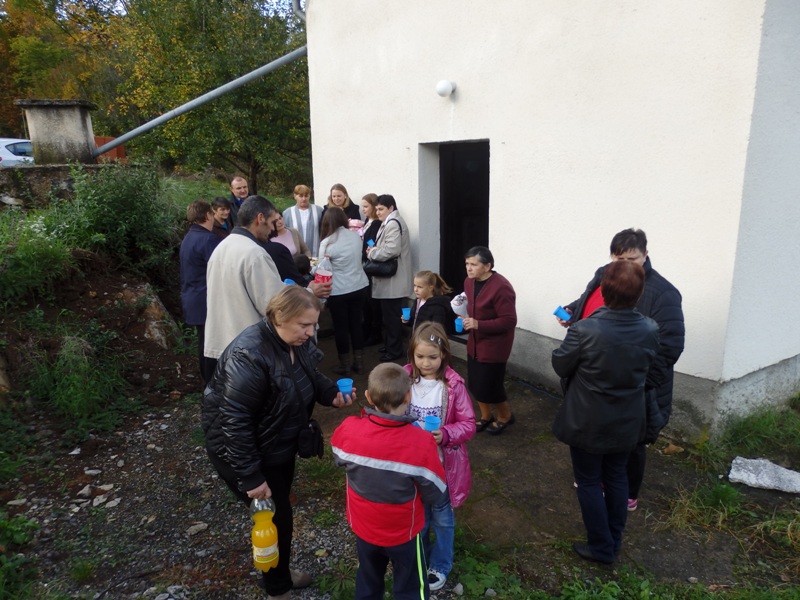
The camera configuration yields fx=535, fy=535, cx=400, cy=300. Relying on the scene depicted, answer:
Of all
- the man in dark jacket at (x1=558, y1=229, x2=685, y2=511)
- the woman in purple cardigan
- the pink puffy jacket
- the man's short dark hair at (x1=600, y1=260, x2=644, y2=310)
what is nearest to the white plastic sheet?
the man in dark jacket at (x1=558, y1=229, x2=685, y2=511)

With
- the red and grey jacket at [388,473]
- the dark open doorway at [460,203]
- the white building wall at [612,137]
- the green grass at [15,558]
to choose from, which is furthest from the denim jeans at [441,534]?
the dark open doorway at [460,203]

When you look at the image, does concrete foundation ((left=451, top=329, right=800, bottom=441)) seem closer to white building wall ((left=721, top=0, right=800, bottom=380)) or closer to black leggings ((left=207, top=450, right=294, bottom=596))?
white building wall ((left=721, top=0, right=800, bottom=380))

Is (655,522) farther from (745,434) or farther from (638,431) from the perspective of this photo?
(745,434)

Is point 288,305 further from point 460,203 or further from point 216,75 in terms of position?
point 216,75

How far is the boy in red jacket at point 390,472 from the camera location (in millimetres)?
2080

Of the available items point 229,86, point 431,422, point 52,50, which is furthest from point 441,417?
point 52,50

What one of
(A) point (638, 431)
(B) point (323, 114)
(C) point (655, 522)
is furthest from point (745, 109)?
(B) point (323, 114)

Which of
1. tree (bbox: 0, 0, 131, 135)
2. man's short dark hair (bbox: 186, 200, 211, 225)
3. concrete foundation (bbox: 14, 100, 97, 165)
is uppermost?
tree (bbox: 0, 0, 131, 135)

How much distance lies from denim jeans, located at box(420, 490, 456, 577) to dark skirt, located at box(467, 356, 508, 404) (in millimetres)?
1503

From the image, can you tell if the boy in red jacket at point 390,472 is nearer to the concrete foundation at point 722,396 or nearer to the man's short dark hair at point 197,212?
the concrete foundation at point 722,396

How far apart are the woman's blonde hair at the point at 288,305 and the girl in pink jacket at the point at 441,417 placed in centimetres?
69

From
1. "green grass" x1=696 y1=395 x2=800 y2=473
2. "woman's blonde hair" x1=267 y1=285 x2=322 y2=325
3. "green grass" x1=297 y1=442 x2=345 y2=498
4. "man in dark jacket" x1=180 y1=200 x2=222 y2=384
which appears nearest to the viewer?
"woman's blonde hair" x1=267 y1=285 x2=322 y2=325

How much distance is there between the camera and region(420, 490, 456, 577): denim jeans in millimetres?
2654

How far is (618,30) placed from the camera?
389cm
